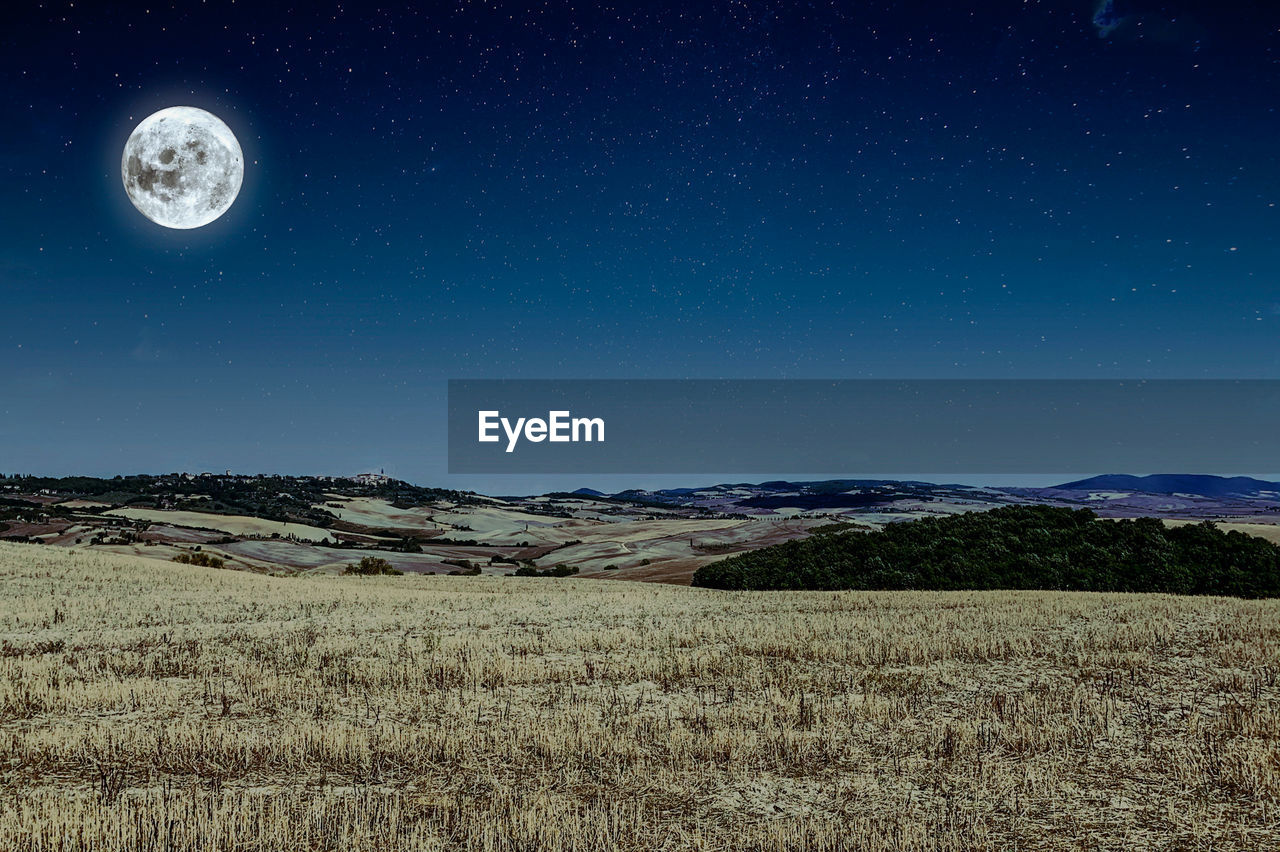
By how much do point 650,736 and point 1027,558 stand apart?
40.7 m

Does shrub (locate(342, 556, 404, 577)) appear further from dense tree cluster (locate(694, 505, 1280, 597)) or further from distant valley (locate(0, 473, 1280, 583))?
dense tree cluster (locate(694, 505, 1280, 597))

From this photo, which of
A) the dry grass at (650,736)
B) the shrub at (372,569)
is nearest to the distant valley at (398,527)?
the shrub at (372,569)

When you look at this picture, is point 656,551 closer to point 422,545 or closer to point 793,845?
point 422,545

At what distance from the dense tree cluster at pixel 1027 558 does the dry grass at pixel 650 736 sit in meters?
22.1

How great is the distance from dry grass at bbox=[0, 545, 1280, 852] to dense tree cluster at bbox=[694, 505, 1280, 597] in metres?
22.1

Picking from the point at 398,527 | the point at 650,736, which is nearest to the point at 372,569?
the point at 650,736

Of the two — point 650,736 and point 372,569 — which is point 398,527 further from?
point 650,736

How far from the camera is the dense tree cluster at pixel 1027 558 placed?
43.2 metres

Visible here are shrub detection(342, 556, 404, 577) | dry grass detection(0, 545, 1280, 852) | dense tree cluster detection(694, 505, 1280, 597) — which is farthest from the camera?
shrub detection(342, 556, 404, 577)

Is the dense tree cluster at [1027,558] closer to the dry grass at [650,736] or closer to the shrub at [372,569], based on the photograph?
the dry grass at [650,736]

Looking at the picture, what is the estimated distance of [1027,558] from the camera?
4622 centimetres

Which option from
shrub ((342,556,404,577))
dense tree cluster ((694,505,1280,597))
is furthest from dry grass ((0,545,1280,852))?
shrub ((342,556,404,577))

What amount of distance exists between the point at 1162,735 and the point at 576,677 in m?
10.2

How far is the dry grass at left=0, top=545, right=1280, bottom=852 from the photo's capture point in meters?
8.59
